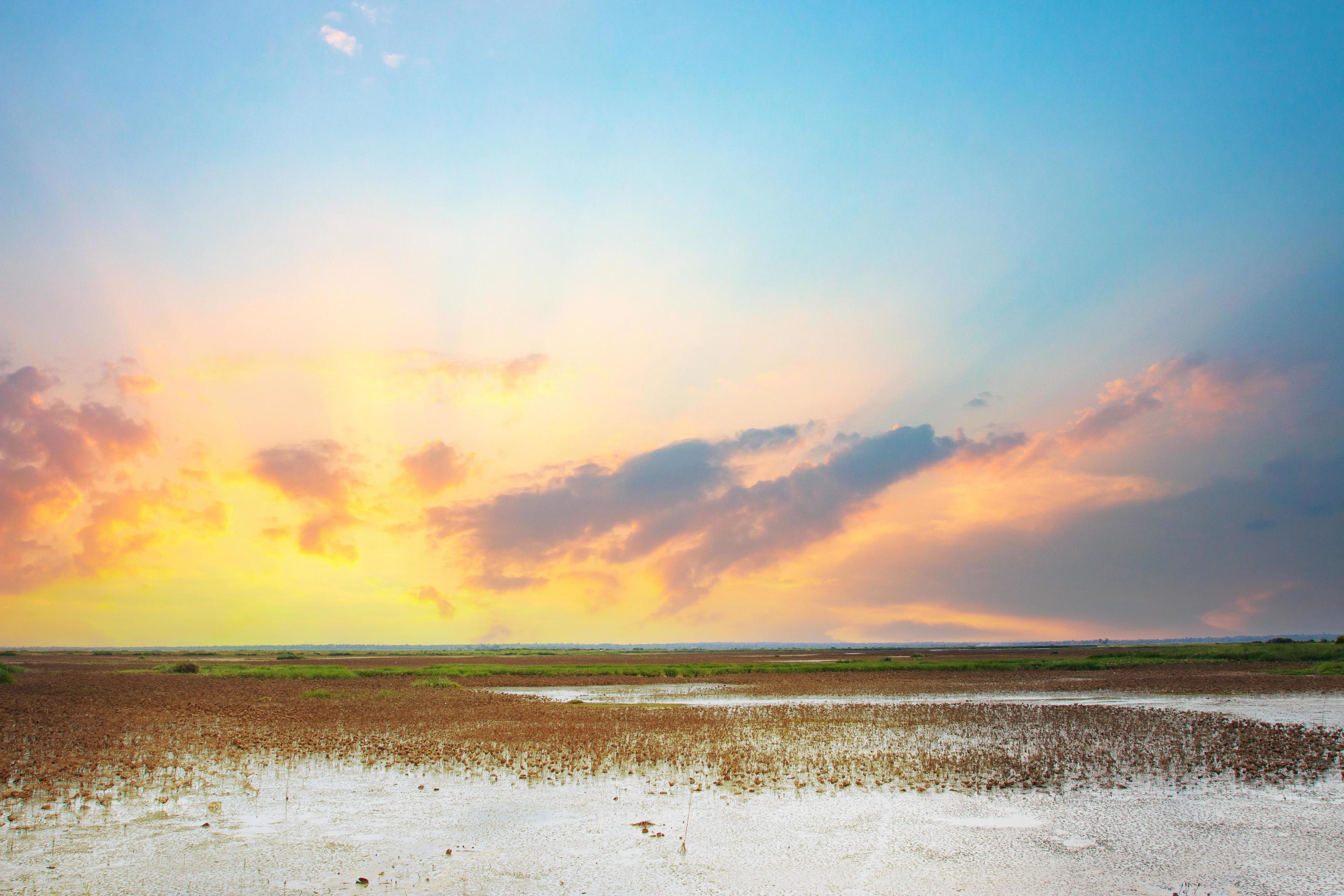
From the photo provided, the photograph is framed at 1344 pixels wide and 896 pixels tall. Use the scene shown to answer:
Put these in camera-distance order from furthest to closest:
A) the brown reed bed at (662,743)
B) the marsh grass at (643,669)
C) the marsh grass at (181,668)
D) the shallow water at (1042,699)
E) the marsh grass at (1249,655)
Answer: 1. the marsh grass at (1249,655)
2. the marsh grass at (181,668)
3. the marsh grass at (643,669)
4. the shallow water at (1042,699)
5. the brown reed bed at (662,743)

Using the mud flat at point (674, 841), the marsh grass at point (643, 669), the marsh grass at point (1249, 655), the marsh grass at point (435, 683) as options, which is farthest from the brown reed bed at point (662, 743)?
the marsh grass at point (1249, 655)

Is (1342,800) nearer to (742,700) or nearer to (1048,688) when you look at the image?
(742,700)

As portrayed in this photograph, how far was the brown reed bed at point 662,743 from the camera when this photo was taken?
1697cm

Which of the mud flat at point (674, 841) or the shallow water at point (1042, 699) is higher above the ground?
the mud flat at point (674, 841)

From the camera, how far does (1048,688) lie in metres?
45.2

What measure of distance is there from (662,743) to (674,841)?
32.6 ft

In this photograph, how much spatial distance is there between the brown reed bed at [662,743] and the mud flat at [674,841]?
5.19ft

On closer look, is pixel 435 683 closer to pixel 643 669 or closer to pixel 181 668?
pixel 643 669

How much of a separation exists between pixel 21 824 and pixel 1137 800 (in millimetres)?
19569

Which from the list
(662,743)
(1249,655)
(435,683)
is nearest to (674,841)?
(662,743)

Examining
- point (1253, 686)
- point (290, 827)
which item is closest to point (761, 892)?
point (290, 827)

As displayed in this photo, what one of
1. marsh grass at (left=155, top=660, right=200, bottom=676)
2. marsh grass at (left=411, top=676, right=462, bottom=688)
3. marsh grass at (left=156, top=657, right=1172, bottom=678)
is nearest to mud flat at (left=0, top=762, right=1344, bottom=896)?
marsh grass at (left=411, top=676, right=462, bottom=688)

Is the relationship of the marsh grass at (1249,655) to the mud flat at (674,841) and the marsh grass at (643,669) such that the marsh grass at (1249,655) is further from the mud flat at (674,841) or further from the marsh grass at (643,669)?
the mud flat at (674,841)

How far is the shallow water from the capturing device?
1190 inches
